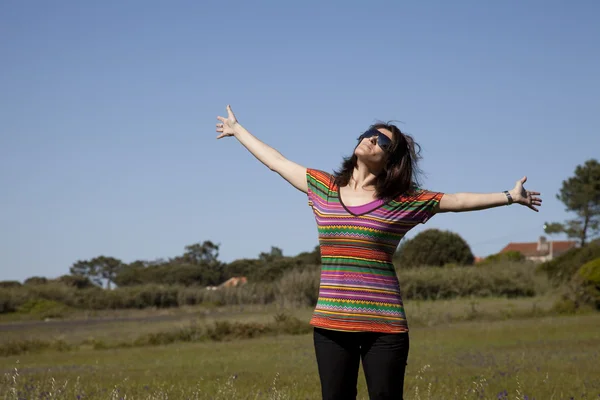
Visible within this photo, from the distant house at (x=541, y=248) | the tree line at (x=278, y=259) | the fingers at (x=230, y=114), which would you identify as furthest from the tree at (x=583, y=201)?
the fingers at (x=230, y=114)

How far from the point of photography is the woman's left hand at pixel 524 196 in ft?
17.8

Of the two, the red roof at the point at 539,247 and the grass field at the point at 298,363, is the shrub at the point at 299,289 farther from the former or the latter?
the red roof at the point at 539,247

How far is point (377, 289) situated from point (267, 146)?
161 cm

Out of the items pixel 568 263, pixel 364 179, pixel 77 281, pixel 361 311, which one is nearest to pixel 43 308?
pixel 77 281

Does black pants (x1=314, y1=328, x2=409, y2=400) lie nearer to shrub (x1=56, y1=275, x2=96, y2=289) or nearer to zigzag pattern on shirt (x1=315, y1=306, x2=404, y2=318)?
zigzag pattern on shirt (x1=315, y1=306, x2=404, y2=318)

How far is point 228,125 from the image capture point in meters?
6.52

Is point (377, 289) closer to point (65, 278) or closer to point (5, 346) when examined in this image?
point (5, 346)

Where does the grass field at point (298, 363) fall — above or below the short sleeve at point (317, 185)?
below

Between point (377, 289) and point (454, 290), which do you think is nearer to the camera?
point (377, 289)

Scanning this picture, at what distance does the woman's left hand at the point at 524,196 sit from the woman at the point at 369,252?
0.04 feet

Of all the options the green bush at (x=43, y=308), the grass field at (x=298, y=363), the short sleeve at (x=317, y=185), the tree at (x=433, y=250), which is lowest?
the grass field at (x=298, y=363)

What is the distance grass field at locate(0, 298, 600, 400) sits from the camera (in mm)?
9648

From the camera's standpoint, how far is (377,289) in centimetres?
499

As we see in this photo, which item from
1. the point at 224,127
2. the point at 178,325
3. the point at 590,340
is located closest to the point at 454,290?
the point at 178,325
